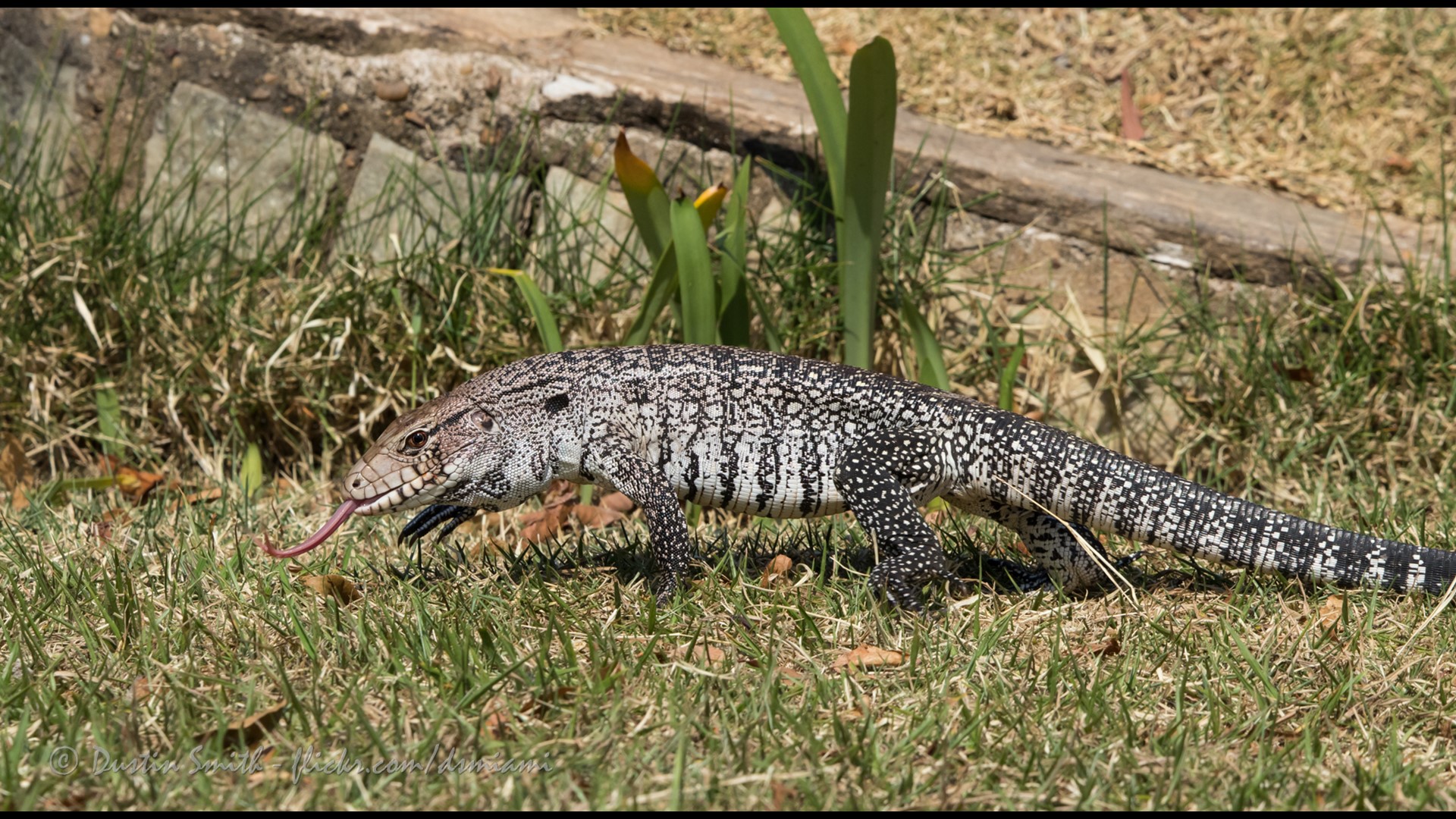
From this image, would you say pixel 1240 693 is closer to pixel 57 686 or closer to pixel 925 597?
pixel 925 597

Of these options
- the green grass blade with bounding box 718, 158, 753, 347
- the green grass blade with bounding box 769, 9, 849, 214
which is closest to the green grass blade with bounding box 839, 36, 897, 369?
the green grass blade with bounding box 769, 9, 849, 214

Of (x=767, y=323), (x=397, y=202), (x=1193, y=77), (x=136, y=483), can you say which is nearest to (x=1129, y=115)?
(x=1193, y=77)

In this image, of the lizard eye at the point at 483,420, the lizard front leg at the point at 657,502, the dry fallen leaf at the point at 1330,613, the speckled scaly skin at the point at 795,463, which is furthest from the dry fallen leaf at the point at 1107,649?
the lizard eye at the point at 483,420

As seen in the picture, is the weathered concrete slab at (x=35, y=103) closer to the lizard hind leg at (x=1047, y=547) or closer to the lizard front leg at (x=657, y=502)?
the lizard front leg at (x=657, y=502)

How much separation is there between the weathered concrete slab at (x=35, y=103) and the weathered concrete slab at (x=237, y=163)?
0.48 metres

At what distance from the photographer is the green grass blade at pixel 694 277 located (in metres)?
4.39

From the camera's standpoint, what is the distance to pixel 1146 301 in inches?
222

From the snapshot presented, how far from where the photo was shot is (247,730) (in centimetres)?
267

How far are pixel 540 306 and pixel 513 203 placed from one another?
1133mm

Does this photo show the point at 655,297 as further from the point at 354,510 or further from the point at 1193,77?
the point at 1193,77

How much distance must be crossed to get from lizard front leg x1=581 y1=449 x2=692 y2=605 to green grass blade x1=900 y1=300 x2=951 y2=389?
1748 millimetres

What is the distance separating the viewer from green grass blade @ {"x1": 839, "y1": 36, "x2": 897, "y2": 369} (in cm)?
424

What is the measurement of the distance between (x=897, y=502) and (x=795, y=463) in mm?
313

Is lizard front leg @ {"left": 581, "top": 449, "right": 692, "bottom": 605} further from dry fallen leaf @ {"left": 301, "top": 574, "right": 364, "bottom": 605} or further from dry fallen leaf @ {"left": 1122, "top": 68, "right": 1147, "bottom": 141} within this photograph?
dry fallen leaf @ {"left": 1122, "top": 68, "right": 1147, "bottom": 141}
